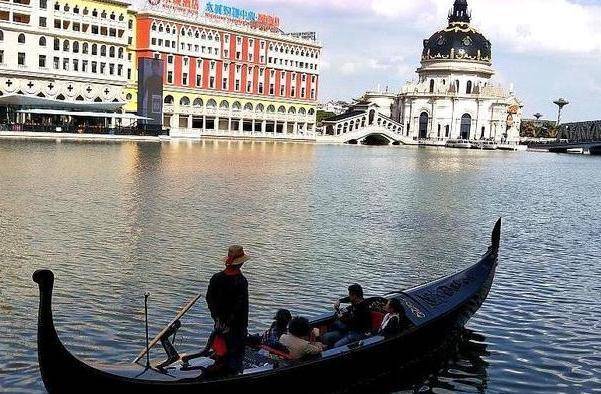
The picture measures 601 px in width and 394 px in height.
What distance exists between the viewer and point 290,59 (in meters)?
122

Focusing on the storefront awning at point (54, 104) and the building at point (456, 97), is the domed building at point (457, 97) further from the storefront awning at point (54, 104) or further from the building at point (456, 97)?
the storefront awning at point (54, 104)

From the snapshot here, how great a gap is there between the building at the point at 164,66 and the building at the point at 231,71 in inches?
5.9

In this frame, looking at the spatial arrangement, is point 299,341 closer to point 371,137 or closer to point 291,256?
point 291,256

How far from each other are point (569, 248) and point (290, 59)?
99679 mm

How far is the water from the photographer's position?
44.2 ft

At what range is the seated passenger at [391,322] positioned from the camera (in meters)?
11.8

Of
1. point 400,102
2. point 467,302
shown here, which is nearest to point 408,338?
point 467,302

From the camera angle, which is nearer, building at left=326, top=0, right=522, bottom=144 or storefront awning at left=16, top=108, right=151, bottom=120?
storefront awning at left=16, top=108, right=151, bottom=120

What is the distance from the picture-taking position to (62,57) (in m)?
90.1

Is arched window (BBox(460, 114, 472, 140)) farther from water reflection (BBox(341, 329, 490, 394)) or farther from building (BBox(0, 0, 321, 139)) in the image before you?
water reflection (BBox(341, 329, 490, 394))

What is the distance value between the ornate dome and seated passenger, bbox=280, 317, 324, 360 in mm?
162229

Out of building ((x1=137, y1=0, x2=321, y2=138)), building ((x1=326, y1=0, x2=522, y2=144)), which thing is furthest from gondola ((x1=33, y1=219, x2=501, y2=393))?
building ((x1=326, y1=0, x2=522, y2=144))

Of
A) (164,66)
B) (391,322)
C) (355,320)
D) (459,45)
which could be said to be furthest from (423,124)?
(391,322)

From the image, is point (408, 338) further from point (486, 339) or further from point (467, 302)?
point (486, 339)
